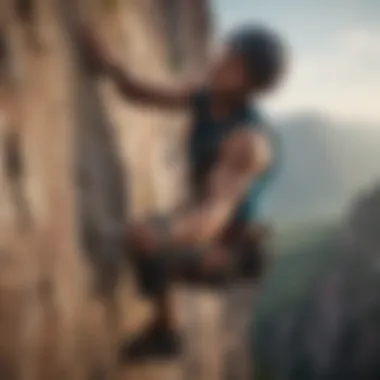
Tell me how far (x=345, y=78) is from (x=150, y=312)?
1.81ft

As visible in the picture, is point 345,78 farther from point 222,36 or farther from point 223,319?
point 223,319

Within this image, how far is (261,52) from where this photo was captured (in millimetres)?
1842

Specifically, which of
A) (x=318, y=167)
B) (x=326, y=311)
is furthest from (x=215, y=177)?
(x=326, y=311)

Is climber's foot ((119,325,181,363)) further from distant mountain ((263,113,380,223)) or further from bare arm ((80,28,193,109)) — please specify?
bare arm ((80,28,193,109))

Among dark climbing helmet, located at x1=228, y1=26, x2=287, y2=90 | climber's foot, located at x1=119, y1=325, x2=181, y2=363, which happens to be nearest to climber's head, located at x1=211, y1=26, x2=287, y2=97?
dark climbing helmet, located at x1=228, y1=26, x2=287, y2=90

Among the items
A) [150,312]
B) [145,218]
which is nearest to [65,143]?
[145,218]

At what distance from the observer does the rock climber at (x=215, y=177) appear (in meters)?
1.82

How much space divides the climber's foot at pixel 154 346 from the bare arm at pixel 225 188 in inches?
6.5

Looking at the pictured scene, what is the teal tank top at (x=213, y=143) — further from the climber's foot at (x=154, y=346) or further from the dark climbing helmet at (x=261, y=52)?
the climber's foot at (x=154, y=346)

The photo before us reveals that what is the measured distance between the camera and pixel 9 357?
1.79 metres

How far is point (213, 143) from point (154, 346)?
14.9 inches

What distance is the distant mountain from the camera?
182 centimetres

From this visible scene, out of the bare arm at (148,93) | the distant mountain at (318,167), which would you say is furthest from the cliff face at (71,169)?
the distant mountain at (318,167)

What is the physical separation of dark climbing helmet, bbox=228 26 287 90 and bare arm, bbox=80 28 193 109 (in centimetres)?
12
